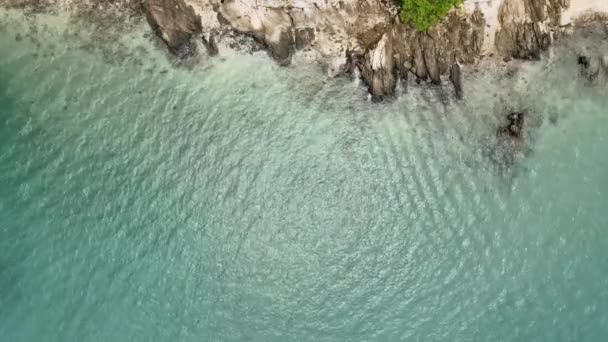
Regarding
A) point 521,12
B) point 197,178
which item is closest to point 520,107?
point 521,12

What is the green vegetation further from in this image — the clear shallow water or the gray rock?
the gray rock

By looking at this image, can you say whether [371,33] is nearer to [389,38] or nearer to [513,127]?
[389,38]

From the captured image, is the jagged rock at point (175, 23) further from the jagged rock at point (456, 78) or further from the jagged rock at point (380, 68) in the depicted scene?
the jagged rock at point (456, 78)

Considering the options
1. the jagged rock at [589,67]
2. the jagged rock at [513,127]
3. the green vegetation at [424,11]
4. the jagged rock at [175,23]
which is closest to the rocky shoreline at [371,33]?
the jagged rock at [175,23]

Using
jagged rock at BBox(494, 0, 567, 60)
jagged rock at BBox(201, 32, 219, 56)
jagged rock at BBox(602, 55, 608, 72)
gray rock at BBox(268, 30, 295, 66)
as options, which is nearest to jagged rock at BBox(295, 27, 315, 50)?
gray rock at BBox(268, 30, 295, 66)

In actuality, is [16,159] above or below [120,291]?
above

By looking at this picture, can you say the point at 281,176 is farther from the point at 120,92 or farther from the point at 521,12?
the point at 521,12
